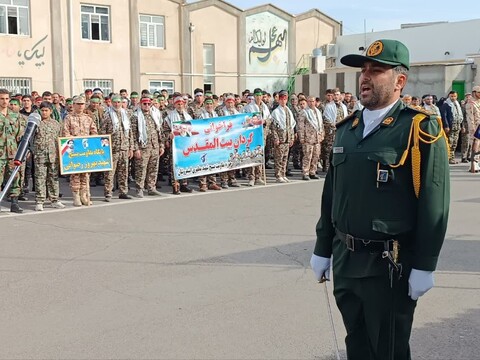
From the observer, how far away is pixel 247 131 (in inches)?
515

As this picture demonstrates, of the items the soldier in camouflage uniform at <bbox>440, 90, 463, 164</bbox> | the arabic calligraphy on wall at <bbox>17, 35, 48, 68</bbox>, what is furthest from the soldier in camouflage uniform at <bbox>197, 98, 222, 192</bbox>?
the arabic calligraphy on wall at <bbox>17, 35, 48, 68</bbox>

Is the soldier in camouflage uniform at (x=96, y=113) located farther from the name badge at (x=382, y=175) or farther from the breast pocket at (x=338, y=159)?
the name badge at (x=382, y=175)

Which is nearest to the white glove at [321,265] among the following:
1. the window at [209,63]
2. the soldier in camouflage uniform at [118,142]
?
the soldier in camouflage uniform at [118,142]

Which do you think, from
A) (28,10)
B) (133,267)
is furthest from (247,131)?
(28,10)

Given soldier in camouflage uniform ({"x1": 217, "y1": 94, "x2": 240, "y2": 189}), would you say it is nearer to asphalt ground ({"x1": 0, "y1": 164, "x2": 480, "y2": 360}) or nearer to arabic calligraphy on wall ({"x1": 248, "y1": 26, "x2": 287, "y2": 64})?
Result: asphalt ground ({"x1": 0, "y1": 164, "x2": 480, "y2": 360})

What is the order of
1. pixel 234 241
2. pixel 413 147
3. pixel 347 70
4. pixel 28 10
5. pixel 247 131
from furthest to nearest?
1. pixel 347 70
2. pixel 28 10
3. pixel 247 131
4. pixel 234 241
5. pixel 413 147

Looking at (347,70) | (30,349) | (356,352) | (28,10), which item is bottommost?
(30,349)

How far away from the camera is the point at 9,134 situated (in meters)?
10.2

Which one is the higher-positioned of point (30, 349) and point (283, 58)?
point (283, 58)

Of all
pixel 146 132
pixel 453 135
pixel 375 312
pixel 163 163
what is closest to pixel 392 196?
pixel 375 312

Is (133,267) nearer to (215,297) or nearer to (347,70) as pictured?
(215,297)

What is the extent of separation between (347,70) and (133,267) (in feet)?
85.6

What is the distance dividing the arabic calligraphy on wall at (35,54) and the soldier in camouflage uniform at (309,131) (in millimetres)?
18226

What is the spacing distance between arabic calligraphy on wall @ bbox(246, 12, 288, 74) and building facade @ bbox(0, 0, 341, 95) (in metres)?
0.07
